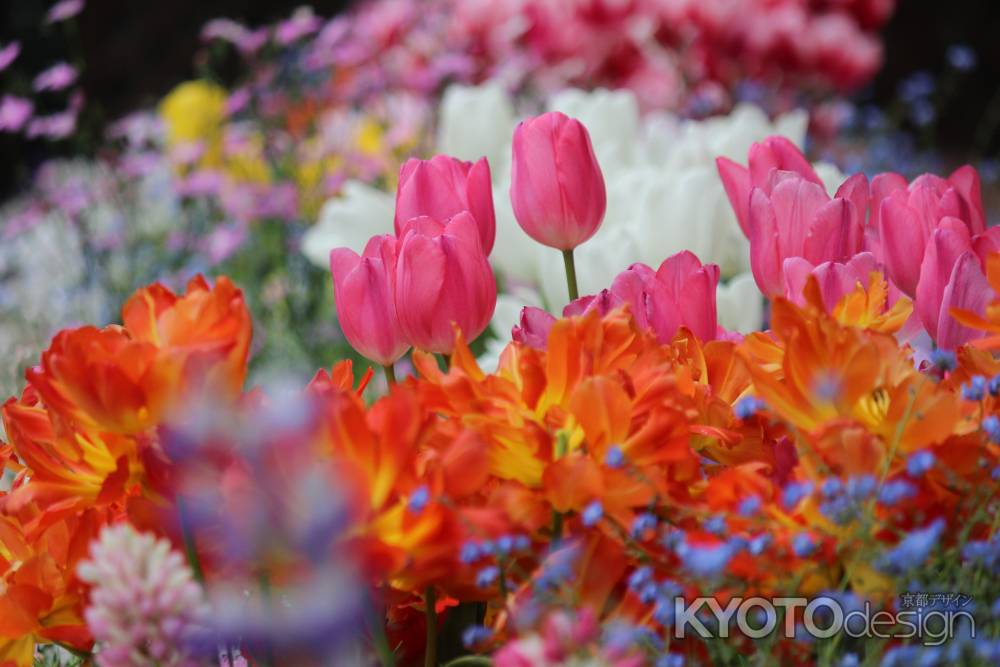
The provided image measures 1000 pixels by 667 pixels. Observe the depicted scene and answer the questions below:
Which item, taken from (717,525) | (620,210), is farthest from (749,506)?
(620,210)

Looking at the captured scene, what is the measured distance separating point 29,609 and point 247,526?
117 millimetres

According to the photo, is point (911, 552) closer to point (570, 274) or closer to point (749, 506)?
point (749, 506)

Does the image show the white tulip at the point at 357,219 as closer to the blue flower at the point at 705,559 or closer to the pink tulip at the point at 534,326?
the pink tulip at the point at 534,326

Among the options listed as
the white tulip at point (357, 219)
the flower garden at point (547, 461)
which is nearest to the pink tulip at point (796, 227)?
the flower garden at point (547, 461)

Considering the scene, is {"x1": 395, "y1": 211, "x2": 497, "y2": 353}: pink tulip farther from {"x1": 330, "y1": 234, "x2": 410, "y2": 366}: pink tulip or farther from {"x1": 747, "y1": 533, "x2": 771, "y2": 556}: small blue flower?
{"x1": 747, "y1": 533, "x2": 771, "y2": 556}: small blue flower

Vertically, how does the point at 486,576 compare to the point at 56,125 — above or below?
above

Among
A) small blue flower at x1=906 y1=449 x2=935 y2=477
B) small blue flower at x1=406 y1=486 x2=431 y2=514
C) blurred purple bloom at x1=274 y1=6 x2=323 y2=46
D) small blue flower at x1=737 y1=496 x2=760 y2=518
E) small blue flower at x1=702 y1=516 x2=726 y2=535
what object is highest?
small blue flower at x1=406 y1=486 x2=431 y2=514

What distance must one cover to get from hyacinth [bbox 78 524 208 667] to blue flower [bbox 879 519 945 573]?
0.63 feet

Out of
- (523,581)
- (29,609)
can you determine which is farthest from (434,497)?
(29,609)

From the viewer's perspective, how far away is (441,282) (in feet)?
1.67

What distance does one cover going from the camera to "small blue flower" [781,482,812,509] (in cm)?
39

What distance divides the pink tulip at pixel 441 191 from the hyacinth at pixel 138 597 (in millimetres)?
231

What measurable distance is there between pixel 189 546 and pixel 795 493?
19 centimetres

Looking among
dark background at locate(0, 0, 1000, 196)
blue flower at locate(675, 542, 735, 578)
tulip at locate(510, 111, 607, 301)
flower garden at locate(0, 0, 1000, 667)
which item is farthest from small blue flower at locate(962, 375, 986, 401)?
dark background at locate(0, 0, 1000, 196)
